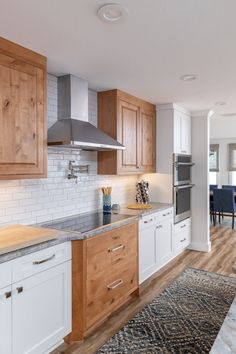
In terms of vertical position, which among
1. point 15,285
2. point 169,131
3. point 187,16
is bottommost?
point 15,285

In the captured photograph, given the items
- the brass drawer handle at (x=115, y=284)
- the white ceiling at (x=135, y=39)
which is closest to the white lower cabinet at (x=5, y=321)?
the brass drawer handle at (x=115, y=284)

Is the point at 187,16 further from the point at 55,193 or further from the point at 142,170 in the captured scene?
the point at 142,170

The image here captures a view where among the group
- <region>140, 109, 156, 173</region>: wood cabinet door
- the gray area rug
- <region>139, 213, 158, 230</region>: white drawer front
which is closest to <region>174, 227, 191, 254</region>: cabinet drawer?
the gray area rug

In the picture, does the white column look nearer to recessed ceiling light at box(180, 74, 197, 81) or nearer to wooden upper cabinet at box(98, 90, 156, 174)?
wooden upper cabinet at box(98, 90, 156, 174)

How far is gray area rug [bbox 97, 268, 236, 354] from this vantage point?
7.36 ft

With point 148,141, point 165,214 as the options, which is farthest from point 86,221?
point 148,141

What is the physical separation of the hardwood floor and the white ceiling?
1.82 metres

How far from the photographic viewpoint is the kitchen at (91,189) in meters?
2.13

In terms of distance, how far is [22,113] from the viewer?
2160 mm

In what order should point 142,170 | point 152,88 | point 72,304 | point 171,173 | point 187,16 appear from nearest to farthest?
point 187,16, point 72,304, point 152,88, point 142,170, point 171,173

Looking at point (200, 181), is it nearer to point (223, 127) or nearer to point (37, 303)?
point (223, 127)

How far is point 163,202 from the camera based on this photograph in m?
4.20

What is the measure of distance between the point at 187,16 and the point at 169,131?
2.46 metres

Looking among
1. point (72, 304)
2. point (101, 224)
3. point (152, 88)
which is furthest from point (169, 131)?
point (72, 304)
